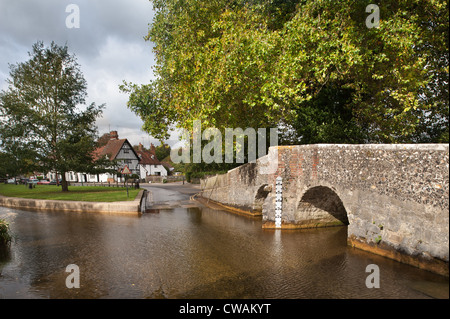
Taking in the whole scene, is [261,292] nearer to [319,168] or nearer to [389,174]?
[389,174]

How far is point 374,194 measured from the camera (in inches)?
292

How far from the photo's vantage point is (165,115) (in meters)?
17.8

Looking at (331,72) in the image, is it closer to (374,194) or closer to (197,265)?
(374,194)

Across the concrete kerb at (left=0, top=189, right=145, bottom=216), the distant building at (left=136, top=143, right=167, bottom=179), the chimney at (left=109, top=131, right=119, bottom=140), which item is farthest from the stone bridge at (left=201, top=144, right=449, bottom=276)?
the distant building at (left=136, top=143, right=167, bottom=179)

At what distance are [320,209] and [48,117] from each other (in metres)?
23.7

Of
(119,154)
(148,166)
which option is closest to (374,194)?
(119,154)

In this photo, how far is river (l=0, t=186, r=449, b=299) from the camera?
17.6 ft

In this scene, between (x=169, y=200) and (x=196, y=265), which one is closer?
(x=196, y=265)

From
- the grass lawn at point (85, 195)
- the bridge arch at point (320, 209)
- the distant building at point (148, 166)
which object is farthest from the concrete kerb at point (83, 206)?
the distant building at point (148, 166)

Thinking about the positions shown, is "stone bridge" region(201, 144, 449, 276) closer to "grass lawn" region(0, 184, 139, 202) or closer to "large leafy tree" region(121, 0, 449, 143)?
"large leafy tree" region(121, 0, 449, 143)

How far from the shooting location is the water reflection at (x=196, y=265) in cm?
538

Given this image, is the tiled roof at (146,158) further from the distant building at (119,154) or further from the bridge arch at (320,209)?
the bridge arch at (320,209)

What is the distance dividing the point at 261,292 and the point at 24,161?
2482cm
